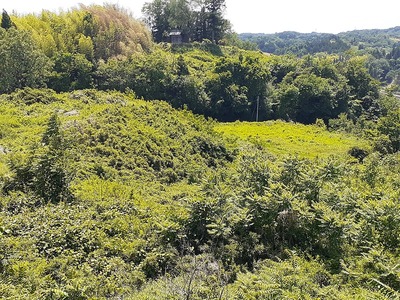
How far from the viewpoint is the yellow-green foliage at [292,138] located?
30.3 m

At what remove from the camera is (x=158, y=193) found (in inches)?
667

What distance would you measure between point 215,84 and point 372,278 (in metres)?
35.9

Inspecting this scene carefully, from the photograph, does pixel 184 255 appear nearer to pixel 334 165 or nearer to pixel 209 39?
pixel 334 165

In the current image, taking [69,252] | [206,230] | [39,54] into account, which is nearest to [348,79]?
[39,54]

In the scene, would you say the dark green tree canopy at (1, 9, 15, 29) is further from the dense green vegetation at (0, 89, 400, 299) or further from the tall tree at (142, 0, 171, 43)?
the tall tree at (142, 0, 171, 43)

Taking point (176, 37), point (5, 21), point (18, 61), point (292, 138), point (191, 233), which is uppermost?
point (176, 37)

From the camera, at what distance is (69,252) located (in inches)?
373

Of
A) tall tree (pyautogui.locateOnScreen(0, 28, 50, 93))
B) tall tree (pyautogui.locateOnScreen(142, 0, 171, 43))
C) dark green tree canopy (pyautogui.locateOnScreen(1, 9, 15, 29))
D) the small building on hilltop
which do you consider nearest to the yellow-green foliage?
tall tree (pyautogui.locateOnScreen(0, 28, 50, 93))

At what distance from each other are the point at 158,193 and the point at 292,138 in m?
20.9

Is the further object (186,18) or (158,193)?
(186,18)

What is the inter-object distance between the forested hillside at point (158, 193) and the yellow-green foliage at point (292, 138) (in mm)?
289

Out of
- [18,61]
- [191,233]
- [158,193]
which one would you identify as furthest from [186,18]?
[191,233]

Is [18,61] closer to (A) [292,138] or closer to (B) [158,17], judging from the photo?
(A) [292,138]

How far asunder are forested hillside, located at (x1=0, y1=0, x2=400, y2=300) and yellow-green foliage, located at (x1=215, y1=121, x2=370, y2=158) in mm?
289
